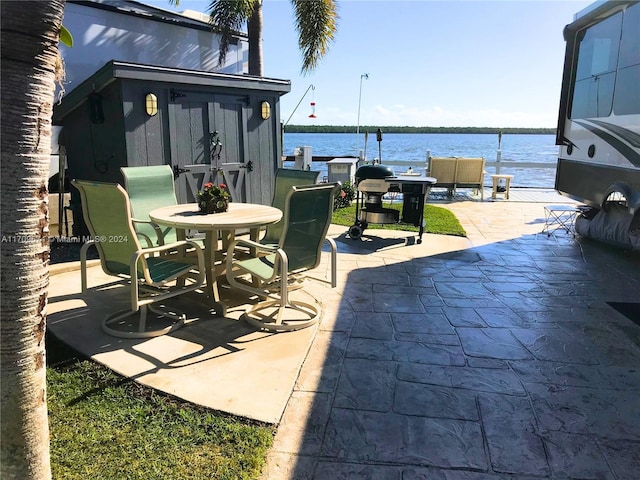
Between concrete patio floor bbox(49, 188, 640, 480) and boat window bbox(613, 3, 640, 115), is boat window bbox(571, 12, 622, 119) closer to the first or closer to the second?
boat window bbox(613, 3, 640, 115)

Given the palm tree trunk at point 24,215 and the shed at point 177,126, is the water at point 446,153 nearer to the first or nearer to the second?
the shed at point 177,126

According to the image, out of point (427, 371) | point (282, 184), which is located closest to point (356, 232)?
point (282, 184)

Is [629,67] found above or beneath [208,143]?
above

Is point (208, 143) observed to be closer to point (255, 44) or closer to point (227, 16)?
point (227, 16)

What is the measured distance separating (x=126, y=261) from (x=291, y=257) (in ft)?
3.88

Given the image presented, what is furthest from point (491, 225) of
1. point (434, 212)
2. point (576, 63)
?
point (576, 63)

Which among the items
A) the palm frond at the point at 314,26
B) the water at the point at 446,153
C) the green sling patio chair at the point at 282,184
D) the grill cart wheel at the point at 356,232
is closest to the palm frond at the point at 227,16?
the palm frond at the point at 314,26

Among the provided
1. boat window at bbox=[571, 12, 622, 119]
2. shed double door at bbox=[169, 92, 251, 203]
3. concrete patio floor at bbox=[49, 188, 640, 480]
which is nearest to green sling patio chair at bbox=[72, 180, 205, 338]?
concrete patio floor at bbox=[49, 188, 640, 480]

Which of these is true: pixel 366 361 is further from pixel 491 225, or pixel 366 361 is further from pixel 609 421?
pixel 491 225

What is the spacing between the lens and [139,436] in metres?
2.27

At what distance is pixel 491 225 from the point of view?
26.0ft

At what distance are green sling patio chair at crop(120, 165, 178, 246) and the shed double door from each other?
1.19 m

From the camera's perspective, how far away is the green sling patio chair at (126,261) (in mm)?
3305

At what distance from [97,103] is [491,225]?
237 inches
